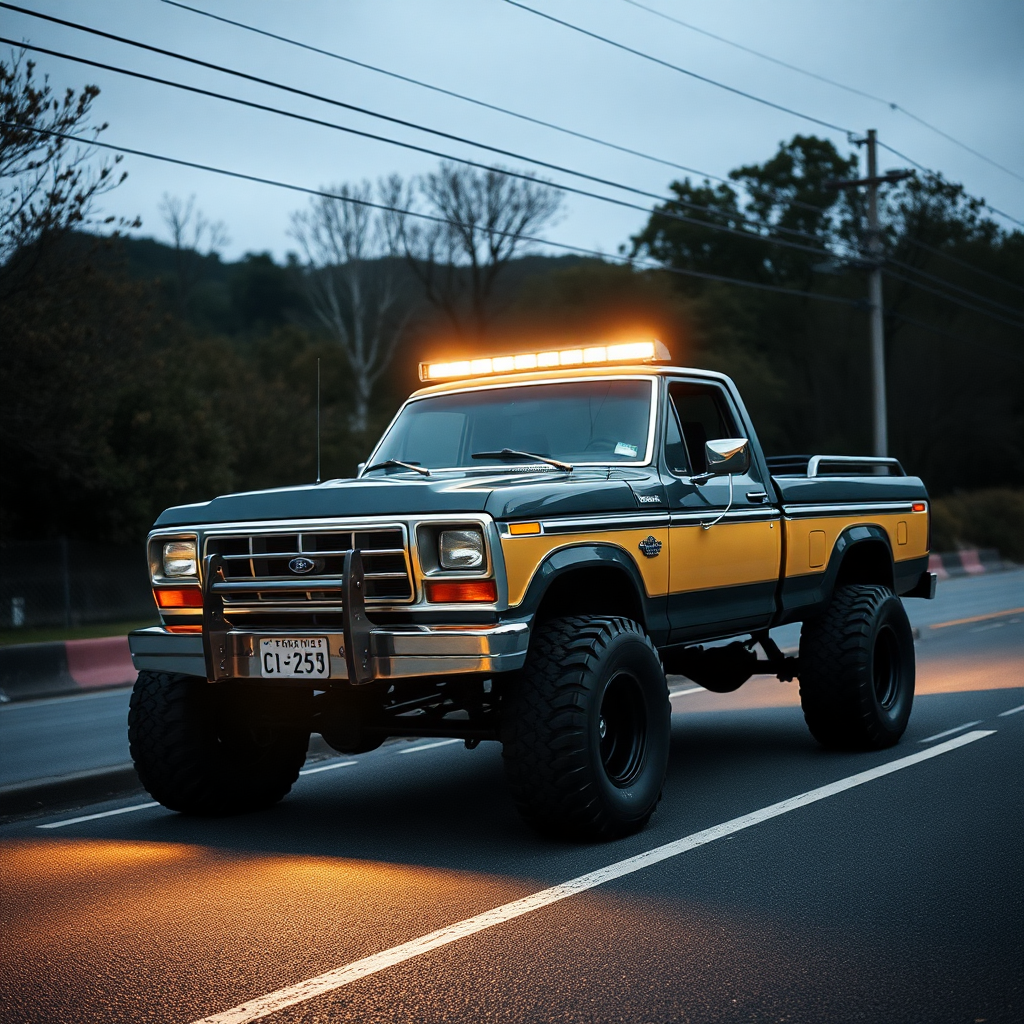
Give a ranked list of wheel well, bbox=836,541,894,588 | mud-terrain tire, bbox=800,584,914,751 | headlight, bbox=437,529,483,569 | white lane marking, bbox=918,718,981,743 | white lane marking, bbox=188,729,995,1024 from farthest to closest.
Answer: wheel well, bbox=836,541,894,588, white lane marking, bbox=918,718,981,743, mud-terrain tire, bbox=800,584,914,751, headlight, bbox=437,529,483,569, white lane marking, bbox=188,729,995,1024

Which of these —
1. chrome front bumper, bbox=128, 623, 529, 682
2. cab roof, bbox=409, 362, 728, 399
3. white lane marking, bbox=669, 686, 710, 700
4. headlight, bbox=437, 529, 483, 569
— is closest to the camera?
A: chrome front bumper, bbox=128, 623, 529, 682

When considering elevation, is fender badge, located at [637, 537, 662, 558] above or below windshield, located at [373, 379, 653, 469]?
below

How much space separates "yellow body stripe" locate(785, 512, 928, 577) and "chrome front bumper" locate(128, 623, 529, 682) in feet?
9.42

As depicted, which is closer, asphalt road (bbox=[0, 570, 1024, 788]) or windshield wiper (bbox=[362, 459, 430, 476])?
windshield wiper (bbox=[362, 459, 430, 476])

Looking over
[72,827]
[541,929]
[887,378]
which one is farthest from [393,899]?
[887,378]

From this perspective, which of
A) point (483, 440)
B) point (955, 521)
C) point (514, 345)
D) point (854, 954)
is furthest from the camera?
point (514, 345)

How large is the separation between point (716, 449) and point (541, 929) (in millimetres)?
3116

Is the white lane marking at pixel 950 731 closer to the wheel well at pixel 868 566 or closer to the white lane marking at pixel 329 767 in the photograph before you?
the wheel well at pixel 868 566

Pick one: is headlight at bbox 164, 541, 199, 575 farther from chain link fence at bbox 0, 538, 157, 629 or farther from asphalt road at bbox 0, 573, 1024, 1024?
chain link fence at bbox 0, 538, 157, 629

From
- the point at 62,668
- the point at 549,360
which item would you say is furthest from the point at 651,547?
the point at 62,668

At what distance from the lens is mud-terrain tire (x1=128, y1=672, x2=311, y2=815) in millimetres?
6910

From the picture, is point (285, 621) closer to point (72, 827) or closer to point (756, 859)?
point (72, 827)

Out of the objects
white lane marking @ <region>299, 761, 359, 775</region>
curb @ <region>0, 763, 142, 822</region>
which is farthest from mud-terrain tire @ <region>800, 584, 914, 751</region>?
curb @ <region>0, 763, 142, 822</region>

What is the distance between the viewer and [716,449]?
287 inches
